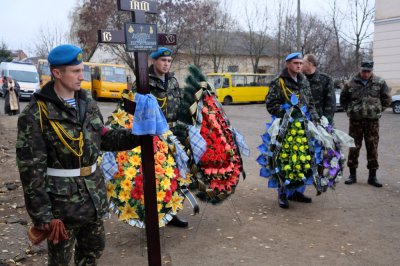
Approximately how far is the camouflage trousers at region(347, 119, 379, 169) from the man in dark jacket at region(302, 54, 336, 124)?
2.84 feet

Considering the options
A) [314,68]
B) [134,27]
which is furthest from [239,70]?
[134,27]

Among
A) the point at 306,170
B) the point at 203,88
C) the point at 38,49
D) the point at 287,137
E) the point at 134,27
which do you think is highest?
the point at 38,49

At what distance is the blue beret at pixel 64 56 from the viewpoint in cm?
282

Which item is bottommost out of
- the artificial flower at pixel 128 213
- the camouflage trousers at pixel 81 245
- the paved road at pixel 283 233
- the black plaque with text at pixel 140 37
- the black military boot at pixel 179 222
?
the paved road at pixel 283 233

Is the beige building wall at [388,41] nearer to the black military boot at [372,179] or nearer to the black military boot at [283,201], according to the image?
the black military boot at [372,179]

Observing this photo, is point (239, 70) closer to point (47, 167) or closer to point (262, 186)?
point (262, 186)

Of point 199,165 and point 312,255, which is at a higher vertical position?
point 199,165

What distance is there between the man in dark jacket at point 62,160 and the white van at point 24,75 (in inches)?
987

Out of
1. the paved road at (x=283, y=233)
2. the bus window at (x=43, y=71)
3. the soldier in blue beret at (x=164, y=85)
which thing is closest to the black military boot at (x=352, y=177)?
the paved road at (x=283, y=233)

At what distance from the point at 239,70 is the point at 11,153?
32.9 metres

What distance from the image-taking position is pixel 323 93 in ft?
20.4

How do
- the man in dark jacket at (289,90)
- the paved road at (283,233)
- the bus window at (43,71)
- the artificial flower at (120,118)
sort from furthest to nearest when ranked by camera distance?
the bus window at (43,71) < the man in dark jacket at (289,90) < the artificial flower at (120,118) < the paved road at (283,233)

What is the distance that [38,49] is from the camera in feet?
177

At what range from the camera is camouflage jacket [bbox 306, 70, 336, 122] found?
6.20 meters
